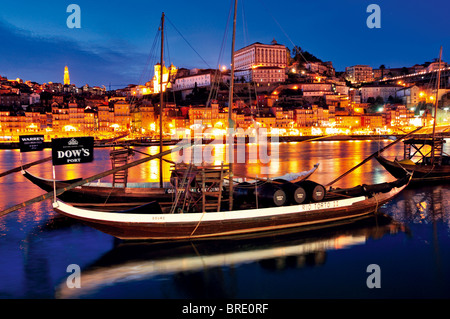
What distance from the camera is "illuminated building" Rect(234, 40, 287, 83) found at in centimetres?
11012

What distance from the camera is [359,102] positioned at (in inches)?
4710

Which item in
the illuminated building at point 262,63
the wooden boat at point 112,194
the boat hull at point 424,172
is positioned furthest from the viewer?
the illuminated building at point 262,63

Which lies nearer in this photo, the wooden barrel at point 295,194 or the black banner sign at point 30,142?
the black banner sign at point 30,142

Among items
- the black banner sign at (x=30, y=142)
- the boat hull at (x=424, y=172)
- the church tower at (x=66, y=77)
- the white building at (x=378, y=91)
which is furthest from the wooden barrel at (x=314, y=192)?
the church tower at (x=66, y=77)

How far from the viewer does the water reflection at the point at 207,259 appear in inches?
360

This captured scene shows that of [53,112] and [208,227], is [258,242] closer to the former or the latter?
[208,227]

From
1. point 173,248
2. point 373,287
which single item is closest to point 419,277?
point 373,287

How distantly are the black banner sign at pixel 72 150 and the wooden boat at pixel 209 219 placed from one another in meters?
1.24

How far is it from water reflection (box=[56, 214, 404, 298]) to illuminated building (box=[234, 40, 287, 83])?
328 feet

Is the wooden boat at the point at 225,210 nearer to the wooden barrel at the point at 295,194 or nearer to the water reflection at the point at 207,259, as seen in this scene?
the wooden barrel at the point at 295,194

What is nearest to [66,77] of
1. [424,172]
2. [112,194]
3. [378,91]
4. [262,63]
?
[262,63]

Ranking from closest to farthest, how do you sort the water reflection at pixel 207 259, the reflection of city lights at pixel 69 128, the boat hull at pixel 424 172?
the water reflection at pixel 207 259, the boat hull at pixel 424 172, the reflection of city lights at pixel 69 128

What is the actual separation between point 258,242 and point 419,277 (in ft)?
14.8

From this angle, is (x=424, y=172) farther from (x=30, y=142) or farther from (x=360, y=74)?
(x=360, y=74)
